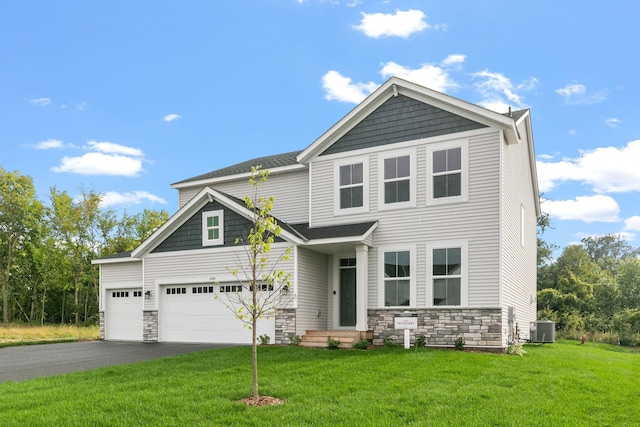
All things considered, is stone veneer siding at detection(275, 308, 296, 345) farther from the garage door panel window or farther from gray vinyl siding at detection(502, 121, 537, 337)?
gray vinyl siding at detection(502, 121, 537, 337)

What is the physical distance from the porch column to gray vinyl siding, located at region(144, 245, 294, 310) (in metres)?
2.00

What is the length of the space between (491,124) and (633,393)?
7895mm

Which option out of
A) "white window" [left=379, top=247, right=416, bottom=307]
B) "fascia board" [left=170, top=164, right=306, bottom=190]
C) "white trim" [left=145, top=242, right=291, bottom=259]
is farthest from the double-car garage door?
"fascia board" [left=170, top=164, right=306, bottom=190]

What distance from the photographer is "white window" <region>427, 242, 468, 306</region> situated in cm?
1459

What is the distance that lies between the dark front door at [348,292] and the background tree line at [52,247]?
25.4 meters

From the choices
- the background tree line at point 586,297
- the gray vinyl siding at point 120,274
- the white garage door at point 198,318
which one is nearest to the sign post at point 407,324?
the white garage door at point 198,318

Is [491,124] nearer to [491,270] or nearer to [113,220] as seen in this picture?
[491,270]

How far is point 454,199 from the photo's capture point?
14992mm

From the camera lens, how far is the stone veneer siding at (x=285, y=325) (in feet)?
51.5

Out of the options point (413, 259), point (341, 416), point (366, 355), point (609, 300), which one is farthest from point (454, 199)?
point (609, 300)

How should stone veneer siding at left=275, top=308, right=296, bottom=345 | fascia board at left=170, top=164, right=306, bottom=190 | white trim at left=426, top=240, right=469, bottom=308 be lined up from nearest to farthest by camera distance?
white trim at left=426, top=240, right=469, bottom=308, stone veneer siding at left=275, top=308, right=296, bottom=345, fascia board at left=170, top=164, right=306, bottom=190

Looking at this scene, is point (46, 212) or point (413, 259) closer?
point (413, 259)

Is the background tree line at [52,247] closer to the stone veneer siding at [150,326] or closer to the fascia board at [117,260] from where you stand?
the fascia board at [117,260]

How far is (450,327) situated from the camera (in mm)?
14539
